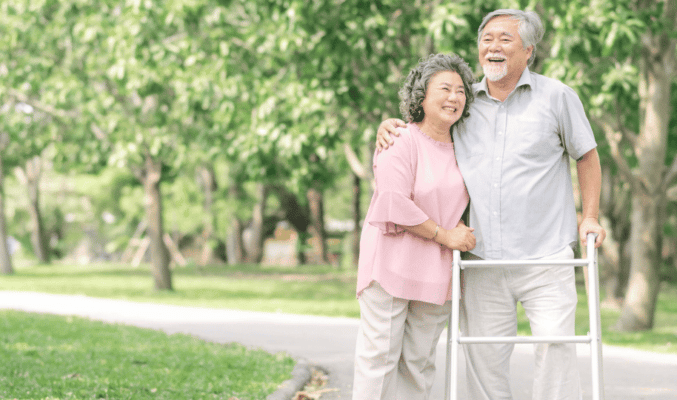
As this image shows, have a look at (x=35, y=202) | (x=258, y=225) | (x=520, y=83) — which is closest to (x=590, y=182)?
(x=520, y=83)

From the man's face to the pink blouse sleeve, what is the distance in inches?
20.1

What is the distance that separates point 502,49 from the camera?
392 centimetres

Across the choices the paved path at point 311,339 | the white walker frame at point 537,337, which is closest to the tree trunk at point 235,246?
the paved path at point 311,339

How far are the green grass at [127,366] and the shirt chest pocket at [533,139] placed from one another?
2898mm

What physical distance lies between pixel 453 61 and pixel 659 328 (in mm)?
9279

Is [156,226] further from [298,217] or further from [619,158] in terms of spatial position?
[298,217]

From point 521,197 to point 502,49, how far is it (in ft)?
2.32

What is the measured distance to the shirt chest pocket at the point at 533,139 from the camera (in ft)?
12.8

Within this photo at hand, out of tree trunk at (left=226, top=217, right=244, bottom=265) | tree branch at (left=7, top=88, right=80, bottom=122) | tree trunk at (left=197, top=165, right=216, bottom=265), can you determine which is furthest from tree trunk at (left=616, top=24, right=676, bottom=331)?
tree trunk at (left=226, top=217, right=244, bottom=265)

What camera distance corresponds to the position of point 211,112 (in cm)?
1530

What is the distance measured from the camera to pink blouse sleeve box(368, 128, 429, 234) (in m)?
3.75

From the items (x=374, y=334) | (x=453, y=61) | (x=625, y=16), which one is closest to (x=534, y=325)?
(x=374, y=334)

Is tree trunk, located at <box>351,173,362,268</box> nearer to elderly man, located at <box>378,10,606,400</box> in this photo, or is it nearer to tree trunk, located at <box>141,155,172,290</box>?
tree trunk, located at <box>141,155,172,290</box>

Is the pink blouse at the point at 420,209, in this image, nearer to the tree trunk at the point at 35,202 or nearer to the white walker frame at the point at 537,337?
the white walker frame at the point at 537,337
